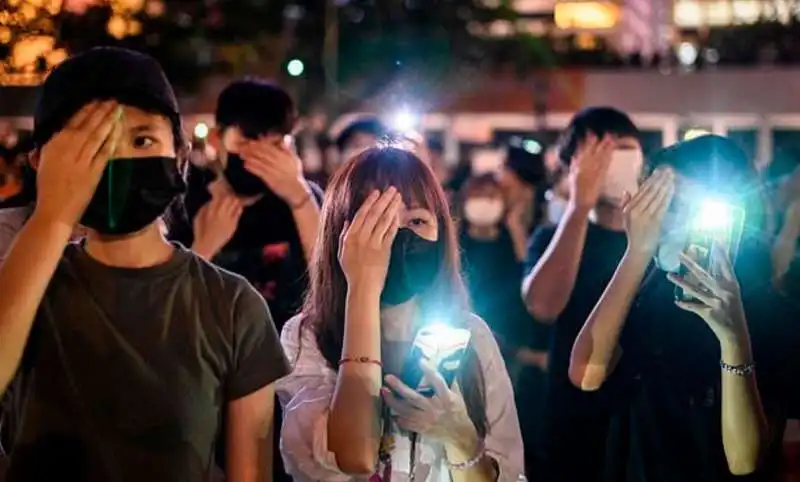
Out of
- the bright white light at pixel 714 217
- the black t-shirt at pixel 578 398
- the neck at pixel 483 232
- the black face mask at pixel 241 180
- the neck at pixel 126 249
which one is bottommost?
the black t-shirt at pixel 578 398

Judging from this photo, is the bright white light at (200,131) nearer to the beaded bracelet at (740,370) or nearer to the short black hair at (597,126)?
the short black hair at (597,126)

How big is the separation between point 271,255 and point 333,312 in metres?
1.12

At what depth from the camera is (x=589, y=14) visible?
1062 inches

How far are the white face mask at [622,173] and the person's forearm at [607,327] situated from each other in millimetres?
998

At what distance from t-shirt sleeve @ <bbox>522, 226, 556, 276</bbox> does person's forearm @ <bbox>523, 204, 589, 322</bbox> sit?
323 millimetres

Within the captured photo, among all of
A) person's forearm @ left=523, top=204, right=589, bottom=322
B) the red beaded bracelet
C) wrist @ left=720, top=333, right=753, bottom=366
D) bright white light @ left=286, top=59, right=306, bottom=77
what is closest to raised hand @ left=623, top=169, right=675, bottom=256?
wrist @ left=720, top=333, right=753, bottom=366

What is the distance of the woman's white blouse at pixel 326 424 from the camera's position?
256 cm

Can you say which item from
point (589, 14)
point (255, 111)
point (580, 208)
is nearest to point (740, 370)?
point (580, 208)

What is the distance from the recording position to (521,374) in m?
→ 5.27

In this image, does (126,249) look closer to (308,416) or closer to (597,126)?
(308,416)

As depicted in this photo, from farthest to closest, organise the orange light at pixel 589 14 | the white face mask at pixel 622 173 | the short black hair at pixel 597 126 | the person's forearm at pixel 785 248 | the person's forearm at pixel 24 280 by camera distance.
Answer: the orange light at pixel 589 14 < the short black hair at pixel 597 126 < the white face mask at pixel 622 173 < the person's forearm at pixel 785 248 < the person's forearm at pixel 24 280

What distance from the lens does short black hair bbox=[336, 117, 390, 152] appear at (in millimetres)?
4871

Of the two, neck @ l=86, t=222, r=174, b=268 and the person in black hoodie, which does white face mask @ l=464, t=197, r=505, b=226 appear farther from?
neck @ l=86, t=222, r=174, b=268

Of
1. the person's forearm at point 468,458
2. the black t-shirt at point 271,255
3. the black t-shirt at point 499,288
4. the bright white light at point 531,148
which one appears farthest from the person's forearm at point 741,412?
the bright white light at point 531,148
